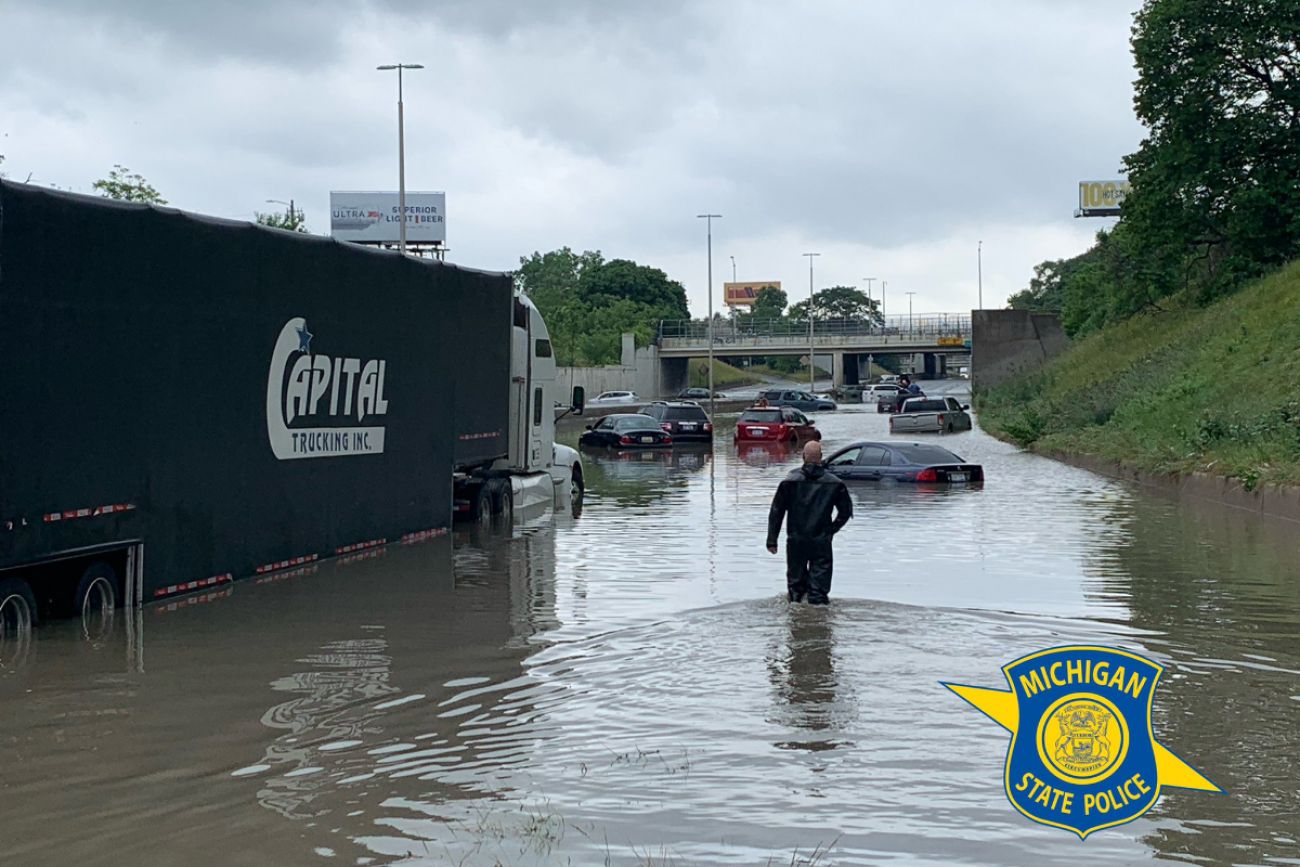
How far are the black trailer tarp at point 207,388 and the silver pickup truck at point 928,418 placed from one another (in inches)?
1802

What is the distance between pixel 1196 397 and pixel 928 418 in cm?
2687

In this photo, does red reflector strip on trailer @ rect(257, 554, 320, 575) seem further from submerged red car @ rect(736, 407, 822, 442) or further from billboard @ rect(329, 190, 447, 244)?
billboard @ rect(329, 190, 447, 244)

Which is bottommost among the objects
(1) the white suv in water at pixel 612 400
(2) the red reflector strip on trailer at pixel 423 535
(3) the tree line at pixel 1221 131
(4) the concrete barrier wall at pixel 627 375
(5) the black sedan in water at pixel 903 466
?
(2) the red reflector strip on trailer at pixel 423 535

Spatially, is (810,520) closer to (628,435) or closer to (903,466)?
(903,466)

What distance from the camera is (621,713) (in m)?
10.3

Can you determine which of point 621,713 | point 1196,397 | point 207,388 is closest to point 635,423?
point 1196,397

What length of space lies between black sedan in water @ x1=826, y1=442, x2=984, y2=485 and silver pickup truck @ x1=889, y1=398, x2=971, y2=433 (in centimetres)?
3120

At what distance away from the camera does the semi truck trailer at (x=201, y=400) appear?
1223 cm

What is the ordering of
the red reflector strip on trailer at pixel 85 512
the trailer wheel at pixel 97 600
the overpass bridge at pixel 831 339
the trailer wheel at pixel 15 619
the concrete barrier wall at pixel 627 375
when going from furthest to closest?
the overpass bridge at pixel 831 339 < the concrete barrier wall at pixel 627 375 < the trailer wheel at pixel 97 600 < the red reflector strip on trailer at pixel 85 512 < the trailer wheel at pixel 15 619

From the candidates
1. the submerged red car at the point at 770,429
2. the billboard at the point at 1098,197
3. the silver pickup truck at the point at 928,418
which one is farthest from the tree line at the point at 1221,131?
the billboard at the point at 1098,197

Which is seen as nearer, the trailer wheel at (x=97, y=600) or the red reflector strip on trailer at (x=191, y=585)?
the trailer wheel at (x=97, y=600)

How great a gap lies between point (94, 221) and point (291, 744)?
545cm

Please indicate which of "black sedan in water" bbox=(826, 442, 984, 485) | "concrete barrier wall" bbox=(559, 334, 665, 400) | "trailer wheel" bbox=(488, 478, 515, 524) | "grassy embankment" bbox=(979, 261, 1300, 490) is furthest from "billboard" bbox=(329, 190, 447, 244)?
"trailer wheel" bbox=(488, 478, 515, 524)

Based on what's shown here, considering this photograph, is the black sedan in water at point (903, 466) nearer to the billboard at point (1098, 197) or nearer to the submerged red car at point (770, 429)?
the submerged red car at point (770, 429)
